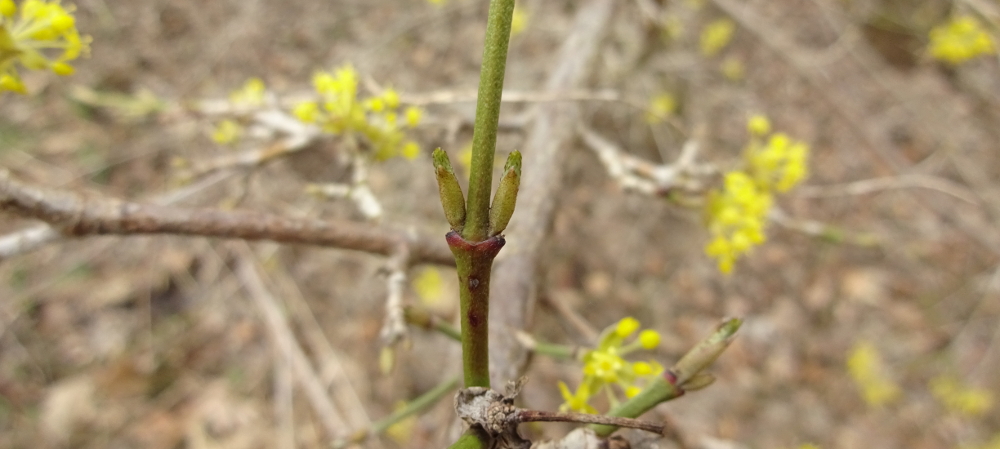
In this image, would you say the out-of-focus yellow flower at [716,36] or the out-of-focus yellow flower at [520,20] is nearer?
the out-of-focus yellow flower at [520,20]

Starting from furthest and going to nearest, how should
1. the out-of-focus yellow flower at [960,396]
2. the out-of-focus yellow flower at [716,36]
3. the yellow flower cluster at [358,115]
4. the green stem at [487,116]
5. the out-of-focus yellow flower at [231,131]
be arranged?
the out-of-focus yellow flower at [716,36]
the out-of-focus yellow flower at [960,396]
the out-of-focus yellow flower at [231,131]
the yellow flower cluster at [358,115]
the green stem at [487,116]

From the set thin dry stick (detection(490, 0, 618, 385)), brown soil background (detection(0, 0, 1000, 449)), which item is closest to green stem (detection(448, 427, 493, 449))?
thin dry stick (detection(490, 0, 618, 385))

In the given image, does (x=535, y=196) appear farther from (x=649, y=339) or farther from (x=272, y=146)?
(x=272, y=146)

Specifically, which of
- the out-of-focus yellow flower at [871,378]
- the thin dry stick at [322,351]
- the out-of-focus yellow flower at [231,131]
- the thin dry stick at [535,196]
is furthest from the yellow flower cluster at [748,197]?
the out-of-focus yellow flower at [871,378]

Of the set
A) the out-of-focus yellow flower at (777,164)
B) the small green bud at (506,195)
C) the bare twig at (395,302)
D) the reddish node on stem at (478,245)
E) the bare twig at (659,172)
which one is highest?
the out-of-focus yellow flower at (777,164)

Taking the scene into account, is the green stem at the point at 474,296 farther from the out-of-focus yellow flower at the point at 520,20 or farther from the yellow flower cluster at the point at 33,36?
the out-of-focus yellow flower at the point at 520,20

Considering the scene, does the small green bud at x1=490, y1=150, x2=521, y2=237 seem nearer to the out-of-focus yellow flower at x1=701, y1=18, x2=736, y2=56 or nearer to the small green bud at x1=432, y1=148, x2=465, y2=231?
the small green bud at x1=432, y1=148, x2=465, y2=231
